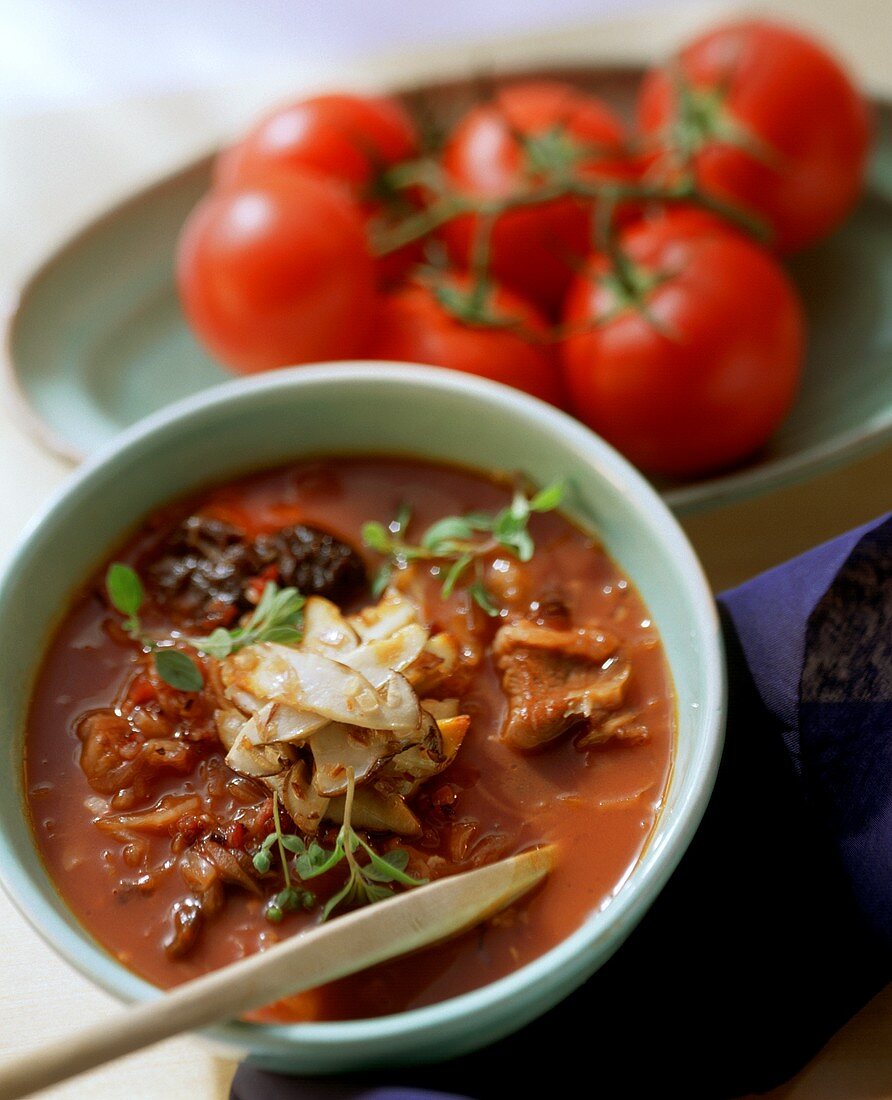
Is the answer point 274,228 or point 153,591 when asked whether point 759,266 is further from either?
point 153,591

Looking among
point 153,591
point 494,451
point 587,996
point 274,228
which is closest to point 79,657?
point 153,591

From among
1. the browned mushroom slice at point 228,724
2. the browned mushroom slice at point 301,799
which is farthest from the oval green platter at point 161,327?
A: the browned mushroom slice at point 301,799

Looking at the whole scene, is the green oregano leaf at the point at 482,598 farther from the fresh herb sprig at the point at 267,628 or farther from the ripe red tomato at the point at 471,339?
the ripe red tomato at the point at 471,339

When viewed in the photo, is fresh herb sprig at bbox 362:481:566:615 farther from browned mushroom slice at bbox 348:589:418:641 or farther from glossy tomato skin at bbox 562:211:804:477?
glossy tomato skin at bbox 562:211:804:477

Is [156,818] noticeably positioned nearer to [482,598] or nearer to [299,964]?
[299,964]

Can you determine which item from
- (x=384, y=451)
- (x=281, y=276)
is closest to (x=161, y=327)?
(x=281, y=276)
